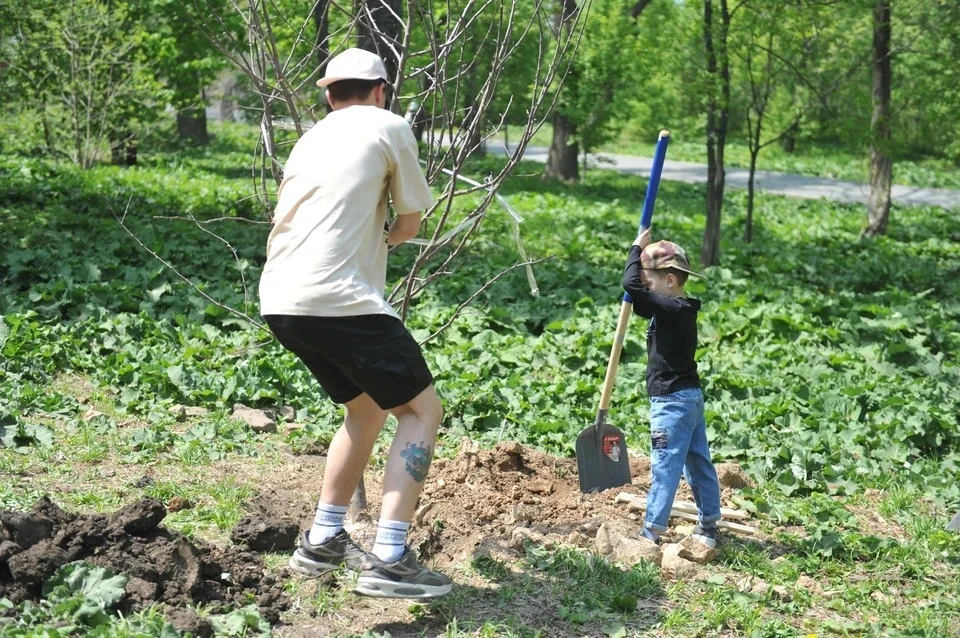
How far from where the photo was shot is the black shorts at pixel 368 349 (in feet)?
11.0

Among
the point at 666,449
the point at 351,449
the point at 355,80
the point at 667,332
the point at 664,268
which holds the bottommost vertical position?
the point at 666,449

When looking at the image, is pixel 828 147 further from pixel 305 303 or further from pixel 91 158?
pixel 305 303

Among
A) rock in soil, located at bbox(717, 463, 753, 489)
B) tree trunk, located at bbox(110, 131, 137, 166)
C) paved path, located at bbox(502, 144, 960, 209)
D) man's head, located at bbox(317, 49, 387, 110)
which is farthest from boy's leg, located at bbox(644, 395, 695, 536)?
paved path, located at bbox(502, 144, 960, 209)

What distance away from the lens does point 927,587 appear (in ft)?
14.0

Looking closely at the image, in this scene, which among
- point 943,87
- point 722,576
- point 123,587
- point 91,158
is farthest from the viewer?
point 91,158

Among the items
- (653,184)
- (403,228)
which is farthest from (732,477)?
(403,228)

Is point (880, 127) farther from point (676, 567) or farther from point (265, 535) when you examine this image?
point (265, 535)

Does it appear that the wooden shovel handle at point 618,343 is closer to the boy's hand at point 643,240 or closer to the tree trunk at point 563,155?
the boy's hand at point 643,240

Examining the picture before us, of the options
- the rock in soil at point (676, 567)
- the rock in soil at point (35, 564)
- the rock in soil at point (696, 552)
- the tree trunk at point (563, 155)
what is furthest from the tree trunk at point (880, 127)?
the rock in soil at point (35, 564)

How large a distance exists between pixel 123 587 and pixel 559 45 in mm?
2607

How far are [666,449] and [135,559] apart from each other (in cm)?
217

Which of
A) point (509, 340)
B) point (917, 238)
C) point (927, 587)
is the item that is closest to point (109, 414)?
point (509, 340)

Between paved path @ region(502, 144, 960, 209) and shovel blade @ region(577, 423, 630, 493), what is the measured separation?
49.6 feet

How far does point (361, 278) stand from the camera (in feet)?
11.1
